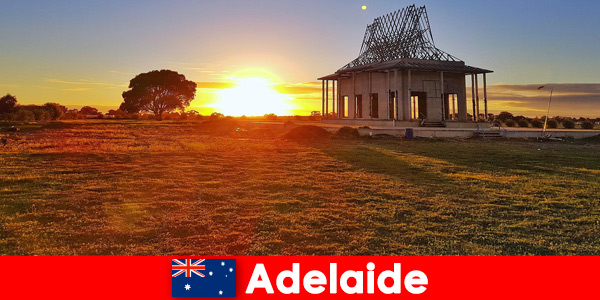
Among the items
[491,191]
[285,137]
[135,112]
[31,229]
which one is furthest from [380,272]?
[135,112]

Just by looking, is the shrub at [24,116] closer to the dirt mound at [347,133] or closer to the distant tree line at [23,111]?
the distant tree line at [23,111]

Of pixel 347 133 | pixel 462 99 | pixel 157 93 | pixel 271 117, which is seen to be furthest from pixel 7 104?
pixel 462 99

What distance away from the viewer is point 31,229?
6.03m

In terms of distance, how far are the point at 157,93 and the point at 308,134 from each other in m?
46.0

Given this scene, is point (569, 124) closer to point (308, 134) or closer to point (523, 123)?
point (523, 123)

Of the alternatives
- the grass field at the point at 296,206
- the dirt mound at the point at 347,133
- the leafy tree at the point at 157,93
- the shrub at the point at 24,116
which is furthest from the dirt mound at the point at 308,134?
the leafy tree at the point at 157,93

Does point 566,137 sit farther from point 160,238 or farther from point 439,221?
point 160,238

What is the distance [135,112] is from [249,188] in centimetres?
5962

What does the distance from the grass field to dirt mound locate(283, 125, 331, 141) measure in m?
9.23

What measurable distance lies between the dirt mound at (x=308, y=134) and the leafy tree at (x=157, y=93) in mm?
42063

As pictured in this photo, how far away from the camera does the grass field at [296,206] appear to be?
5.39 metres

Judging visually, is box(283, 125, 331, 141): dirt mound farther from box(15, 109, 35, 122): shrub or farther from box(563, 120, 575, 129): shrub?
box(15, 109, 35, 122): shrub

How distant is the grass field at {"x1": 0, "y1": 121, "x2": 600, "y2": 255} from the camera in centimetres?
539

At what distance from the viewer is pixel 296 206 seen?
7.51 metres
